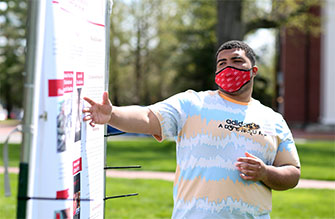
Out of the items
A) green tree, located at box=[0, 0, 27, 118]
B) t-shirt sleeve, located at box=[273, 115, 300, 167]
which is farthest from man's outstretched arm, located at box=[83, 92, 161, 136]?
green tree, located at box=[0, 0, 27, 118]

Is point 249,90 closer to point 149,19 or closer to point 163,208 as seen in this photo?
point 163,208

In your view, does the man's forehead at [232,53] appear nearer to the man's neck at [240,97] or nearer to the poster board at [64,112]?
the man's neck at [240,97]

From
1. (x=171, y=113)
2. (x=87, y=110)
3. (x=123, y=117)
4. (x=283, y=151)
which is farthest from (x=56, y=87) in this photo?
(x=283, y=151)

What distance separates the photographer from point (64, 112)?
2.21m

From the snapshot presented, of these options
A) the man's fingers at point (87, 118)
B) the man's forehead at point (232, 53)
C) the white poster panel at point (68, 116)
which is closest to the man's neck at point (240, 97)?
the man's forehead at point (232, 53)

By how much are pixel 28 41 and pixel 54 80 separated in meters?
0.20

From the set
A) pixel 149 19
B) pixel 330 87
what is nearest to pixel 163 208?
pixel 330 87

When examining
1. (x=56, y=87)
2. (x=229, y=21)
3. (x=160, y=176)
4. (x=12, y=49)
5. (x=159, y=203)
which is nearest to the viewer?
(x=56, y=87)

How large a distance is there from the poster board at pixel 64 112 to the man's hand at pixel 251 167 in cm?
82

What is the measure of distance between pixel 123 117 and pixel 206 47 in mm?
31779

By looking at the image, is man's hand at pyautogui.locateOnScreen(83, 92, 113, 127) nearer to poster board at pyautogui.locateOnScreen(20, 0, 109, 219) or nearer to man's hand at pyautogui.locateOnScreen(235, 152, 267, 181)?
poster board at pyautogui.locateOnScreen(20, 0, 109, 219)

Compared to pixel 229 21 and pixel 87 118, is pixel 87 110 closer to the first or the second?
pixel 87 118

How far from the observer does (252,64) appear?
3.10 metres

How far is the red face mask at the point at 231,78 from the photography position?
2947 millimetres
